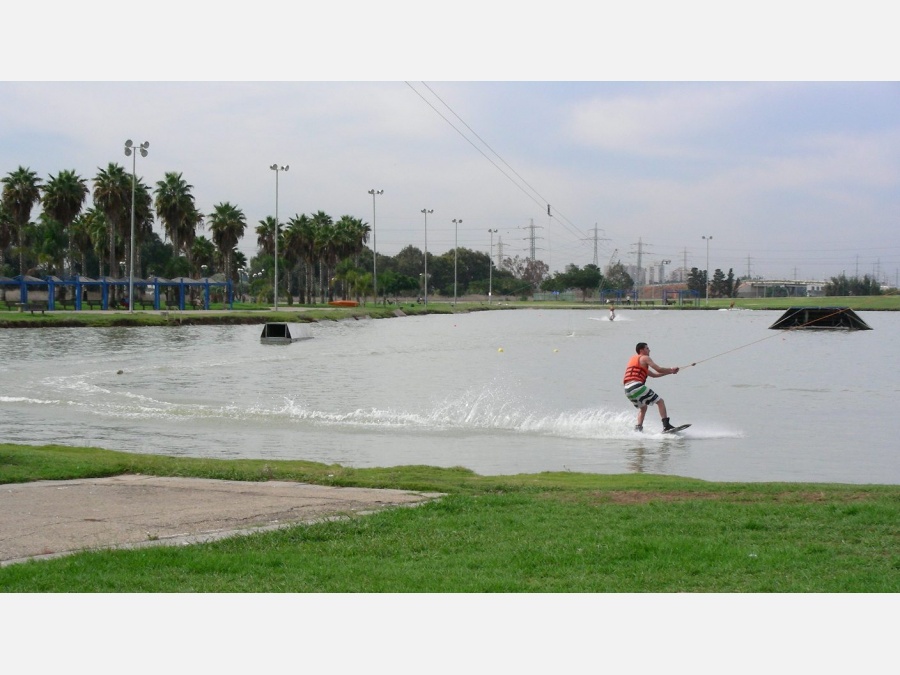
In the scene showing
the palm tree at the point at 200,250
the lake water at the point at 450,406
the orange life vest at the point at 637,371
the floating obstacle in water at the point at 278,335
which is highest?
the palm tree at the point at 200,250

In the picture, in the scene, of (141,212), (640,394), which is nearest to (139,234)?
(141,212)

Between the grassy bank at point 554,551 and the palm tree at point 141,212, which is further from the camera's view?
the palm tree at point 141,212

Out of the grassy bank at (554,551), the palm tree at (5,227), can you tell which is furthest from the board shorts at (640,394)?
the palm tree at (5,227)

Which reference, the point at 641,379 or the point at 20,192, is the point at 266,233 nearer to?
the point at 20,192

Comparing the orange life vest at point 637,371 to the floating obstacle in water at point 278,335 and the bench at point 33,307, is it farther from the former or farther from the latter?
the bench at point 33,307

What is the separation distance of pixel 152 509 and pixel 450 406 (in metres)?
18.8

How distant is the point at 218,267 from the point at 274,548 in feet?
495

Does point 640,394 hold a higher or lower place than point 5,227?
lower

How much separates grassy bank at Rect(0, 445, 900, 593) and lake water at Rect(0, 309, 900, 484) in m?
6.12

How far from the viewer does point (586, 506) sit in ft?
36.3

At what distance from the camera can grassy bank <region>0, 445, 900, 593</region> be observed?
7332 millimetres

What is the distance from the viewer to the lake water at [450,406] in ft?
64.4

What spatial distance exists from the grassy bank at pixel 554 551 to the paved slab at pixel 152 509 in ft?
2.14

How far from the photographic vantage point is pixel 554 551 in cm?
842
